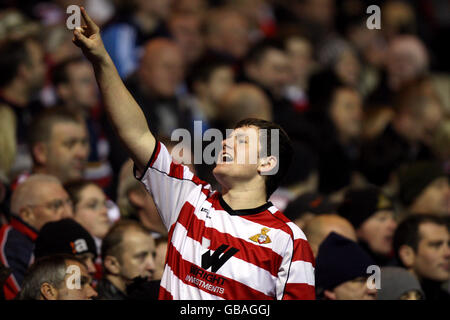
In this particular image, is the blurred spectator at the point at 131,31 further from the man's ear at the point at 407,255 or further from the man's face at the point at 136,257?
the man's ear at the point at 407,255

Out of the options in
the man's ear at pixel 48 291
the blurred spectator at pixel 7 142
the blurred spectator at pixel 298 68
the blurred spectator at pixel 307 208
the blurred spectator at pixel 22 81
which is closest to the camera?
the man's ear at pixel 48 291

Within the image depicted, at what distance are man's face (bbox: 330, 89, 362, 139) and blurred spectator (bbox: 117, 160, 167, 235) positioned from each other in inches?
128

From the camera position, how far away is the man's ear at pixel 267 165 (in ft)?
11.1

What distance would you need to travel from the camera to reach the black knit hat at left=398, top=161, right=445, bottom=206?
623cm

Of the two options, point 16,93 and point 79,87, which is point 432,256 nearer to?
point 79,87

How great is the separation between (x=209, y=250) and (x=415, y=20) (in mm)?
8112

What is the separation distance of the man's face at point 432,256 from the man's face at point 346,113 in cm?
283

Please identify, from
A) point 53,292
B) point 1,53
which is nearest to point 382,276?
point 53,292

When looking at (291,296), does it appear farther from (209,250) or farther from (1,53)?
(1,53)

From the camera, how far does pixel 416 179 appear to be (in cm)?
626

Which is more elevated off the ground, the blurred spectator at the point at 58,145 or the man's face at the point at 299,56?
the man's face at the point at 299,56

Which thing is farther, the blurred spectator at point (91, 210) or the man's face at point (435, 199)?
the man's face at point (435, 199)

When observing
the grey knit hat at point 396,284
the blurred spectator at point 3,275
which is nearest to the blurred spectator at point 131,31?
the blurred spectator at point 3,275

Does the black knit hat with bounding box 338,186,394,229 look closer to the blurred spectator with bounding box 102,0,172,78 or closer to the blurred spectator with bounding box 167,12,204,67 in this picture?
the blurred spectator with bounding box 102,0,172,78
